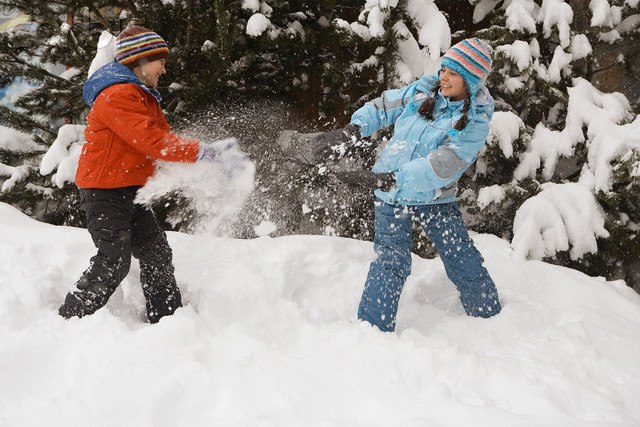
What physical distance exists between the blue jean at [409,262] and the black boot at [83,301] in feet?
4.54

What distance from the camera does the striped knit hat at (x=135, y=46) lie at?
2732 millimetres

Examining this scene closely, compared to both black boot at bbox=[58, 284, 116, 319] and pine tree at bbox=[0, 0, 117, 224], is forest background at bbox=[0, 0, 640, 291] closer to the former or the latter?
pine tree at bbox=[0, 0, 117, 224]

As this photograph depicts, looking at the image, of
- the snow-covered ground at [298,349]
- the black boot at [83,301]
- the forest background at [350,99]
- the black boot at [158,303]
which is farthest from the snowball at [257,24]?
the black boot at [83,301]

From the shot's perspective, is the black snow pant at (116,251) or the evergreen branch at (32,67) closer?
the black snow pant at (116,251)

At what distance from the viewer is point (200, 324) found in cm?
260

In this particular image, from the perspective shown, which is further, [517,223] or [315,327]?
[517,223]

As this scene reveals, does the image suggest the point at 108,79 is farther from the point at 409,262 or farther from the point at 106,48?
the point at 409,262

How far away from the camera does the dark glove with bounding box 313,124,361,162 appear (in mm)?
2984

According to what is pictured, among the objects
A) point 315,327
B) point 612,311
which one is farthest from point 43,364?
point 612,311

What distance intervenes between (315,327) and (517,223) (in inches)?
93.0

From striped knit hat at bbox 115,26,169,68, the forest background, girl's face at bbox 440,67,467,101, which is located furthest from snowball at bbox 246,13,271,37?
girl's face at bbox 440,67,467,101

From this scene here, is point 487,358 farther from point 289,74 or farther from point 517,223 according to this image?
point 289,74

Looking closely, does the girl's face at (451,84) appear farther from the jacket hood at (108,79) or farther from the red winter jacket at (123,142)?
the jacket hood at (108,79)

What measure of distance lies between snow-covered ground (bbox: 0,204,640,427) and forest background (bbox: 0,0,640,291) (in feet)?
3.17
